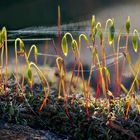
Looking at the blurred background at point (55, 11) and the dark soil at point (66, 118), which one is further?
the blurred background at point (55, 11)

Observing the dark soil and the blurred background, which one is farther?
the blurred background

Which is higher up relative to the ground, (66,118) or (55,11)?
(55,11)

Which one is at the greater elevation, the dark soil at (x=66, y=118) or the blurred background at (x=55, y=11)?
the blurred background at (x=55, y=11)

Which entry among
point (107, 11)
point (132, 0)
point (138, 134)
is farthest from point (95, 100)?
point (132, 0)

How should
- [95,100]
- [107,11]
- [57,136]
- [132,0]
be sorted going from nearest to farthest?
[57,136] < [95,100] < [107,11] < [132,0]

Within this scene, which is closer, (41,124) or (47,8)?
(41,124)

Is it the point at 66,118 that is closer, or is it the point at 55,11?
the point at 66,118

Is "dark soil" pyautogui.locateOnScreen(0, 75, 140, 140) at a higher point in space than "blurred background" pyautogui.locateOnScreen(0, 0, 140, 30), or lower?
lower

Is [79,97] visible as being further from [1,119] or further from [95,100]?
[1,119]
